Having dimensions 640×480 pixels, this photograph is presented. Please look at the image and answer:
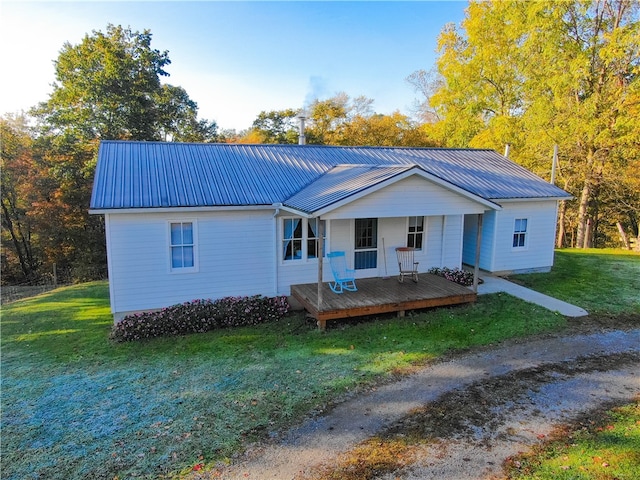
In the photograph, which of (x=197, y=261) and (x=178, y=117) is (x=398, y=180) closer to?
(x=197, y=261)

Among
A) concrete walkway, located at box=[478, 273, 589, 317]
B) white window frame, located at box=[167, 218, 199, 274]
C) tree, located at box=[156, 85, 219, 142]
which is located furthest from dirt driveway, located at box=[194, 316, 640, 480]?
tree, located at box=[156, 85, 219, 142]

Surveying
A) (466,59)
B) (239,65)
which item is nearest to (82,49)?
(239,65)

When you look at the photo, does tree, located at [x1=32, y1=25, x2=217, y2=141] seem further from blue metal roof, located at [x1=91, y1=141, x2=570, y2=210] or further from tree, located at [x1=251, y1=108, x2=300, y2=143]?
blue metal roof, located at [x1=91, y1=141, x2=570, y2=210]

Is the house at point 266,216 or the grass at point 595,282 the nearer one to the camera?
the house at point 266,216

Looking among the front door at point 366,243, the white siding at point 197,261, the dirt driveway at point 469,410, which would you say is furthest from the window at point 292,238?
the dirt driveway at point 469,410

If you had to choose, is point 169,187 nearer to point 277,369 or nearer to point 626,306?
point 277,369

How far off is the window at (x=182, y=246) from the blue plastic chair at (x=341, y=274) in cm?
360

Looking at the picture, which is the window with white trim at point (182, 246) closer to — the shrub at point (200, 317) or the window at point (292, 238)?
the shrub at point (200, 317)

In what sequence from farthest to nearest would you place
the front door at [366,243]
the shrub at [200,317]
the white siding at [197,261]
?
the front door at [366,243], the white siding at [197,261], the shrub at [200,317]

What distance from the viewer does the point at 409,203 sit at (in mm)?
9727

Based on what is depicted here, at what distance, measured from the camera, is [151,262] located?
9.63 metres

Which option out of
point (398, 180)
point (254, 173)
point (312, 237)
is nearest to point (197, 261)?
point (312, 237)

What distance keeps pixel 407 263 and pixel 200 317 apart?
19.9 feet

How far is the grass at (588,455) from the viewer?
428 cm
